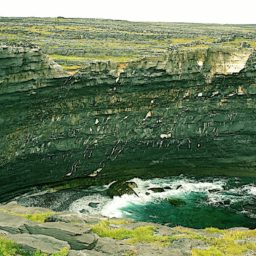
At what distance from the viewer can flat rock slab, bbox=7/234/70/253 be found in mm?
17266

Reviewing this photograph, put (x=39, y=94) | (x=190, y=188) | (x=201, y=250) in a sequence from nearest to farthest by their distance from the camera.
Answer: (x=201, y=250) → (x=39, y=94) → (x=190, y=188)

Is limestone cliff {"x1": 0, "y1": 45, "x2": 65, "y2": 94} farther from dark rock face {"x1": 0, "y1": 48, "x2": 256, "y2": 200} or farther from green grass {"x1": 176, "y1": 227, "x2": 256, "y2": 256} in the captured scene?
green grass {"x1": 176, "y1": 227, "x2": 256, "y2": 256}

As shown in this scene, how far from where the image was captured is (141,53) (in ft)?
155

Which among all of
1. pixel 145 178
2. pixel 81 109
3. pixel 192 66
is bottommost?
pixel 145 178

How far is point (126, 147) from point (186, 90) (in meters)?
8.07

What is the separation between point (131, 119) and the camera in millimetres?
44062

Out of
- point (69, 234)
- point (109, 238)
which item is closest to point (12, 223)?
point (69, 234)

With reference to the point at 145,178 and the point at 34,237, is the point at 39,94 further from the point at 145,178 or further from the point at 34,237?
the point at 34,237

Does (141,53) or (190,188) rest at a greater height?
(141,53)

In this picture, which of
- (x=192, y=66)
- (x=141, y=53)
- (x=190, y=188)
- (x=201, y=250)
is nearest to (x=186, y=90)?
(x=192, y=66)

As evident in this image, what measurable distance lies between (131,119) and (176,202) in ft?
29.5

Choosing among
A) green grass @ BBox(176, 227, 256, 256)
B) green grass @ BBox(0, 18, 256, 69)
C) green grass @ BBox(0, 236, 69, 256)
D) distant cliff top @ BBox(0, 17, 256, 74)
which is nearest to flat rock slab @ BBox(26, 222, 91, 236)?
green grass @ BBox(0, 236, 69, 256)

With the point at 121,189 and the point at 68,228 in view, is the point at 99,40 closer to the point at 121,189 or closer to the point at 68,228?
the point at 121,189

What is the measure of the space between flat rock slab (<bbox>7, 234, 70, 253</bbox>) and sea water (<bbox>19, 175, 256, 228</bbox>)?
757 inches
